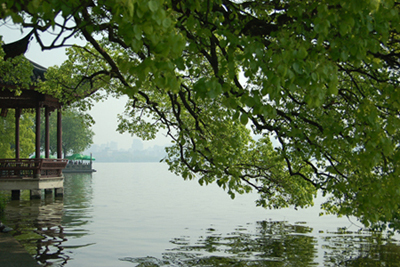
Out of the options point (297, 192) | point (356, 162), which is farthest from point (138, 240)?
point (356, 162)

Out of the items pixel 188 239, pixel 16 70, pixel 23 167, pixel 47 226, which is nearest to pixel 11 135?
pixel 23 167

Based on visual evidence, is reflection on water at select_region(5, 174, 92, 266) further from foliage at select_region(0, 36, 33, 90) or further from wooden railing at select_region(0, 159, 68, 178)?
foliage at select_region(0, 36, 33, 90)

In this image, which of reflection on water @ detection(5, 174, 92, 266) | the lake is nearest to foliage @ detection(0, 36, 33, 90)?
reflection on water @ detection(5, 174, 92, 266)

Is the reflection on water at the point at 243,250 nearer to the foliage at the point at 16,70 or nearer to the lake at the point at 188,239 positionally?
the lake at the point at 188,239

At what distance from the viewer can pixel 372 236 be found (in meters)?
18.0

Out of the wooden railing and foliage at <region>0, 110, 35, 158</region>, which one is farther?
foliage at <region>0, 110, 35, 158</region>

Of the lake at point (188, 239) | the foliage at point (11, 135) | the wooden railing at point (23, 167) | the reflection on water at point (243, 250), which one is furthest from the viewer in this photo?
the foliage at point (11, 135)

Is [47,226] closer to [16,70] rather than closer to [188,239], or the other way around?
[188,239]

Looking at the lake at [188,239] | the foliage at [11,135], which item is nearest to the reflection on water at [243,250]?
the lake at [188,239]

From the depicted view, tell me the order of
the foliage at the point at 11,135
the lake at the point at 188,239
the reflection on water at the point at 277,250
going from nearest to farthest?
the reflection on water at the point at 277,250
the lake at the point at 188,239
the foliage at the point at 11,135

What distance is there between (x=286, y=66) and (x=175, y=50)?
1.35m

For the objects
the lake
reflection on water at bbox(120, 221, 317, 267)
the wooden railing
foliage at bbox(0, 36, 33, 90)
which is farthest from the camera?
the wooden railing

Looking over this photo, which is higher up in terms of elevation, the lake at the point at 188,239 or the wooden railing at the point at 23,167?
the wooden railing at the point at 23,167

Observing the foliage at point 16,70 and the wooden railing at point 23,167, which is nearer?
the foliage at point 16,70
